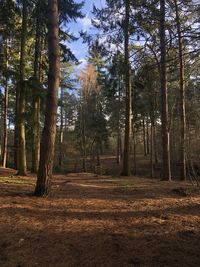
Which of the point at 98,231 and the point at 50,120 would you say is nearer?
the point at 98,231

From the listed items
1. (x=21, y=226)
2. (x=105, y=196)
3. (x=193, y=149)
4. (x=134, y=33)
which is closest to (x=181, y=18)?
(x=134, y=33)

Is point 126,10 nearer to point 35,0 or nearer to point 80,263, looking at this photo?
point 35,0

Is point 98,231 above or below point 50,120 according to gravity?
below

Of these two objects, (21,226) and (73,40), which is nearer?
(21,226)

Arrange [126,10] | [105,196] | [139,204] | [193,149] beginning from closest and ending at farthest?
[139,204] < [105,196] < [193,149] < [126,10]

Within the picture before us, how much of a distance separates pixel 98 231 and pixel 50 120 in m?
3.75

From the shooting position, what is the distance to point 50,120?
8.33 meters

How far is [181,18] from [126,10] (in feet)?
9.86

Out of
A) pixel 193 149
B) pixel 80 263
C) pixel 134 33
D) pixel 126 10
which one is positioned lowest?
pixel 80 263

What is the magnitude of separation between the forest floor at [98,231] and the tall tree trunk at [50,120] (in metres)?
0.46

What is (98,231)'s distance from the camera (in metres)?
5.39

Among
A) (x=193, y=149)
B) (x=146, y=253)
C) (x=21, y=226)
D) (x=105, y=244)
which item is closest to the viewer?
(x=146, y=253)

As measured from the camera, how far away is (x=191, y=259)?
4.28m

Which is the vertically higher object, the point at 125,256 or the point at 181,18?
the point at 181,18
